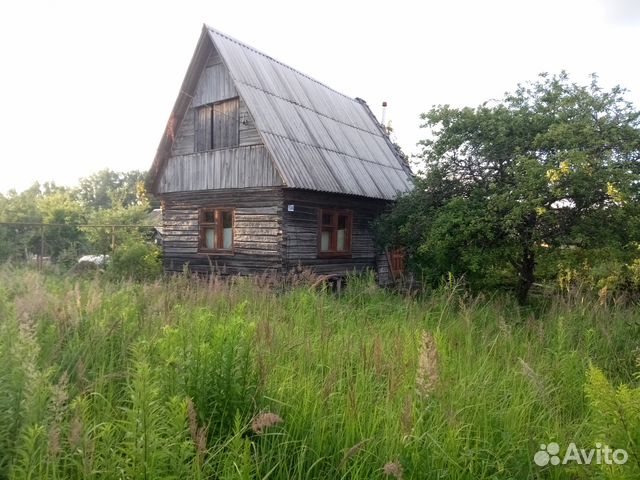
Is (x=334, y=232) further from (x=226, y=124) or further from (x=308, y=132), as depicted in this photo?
(x=226, y=124)

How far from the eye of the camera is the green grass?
180cm

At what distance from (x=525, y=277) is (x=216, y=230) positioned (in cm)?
898

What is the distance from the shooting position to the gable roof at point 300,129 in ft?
38.8

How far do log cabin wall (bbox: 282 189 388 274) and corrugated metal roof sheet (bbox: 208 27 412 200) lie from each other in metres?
0.58

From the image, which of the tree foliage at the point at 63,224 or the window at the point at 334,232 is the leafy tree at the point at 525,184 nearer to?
the window at the point at 334,232

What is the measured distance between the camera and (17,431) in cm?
194

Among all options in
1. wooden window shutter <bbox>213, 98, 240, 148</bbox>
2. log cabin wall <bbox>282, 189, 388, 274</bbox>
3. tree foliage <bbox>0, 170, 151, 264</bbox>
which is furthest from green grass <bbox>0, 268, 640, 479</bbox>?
tree foliage <bbox>0, 170, 151, 264</bbox>

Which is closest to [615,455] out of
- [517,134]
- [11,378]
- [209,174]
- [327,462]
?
[327,462]

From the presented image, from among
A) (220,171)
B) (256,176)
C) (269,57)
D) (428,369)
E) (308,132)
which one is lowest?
(428,369)

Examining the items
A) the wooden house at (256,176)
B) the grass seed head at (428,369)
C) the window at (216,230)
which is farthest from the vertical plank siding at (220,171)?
the grass seed head at (428,369)

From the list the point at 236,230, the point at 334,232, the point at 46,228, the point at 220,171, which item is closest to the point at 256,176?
the point at 220,171

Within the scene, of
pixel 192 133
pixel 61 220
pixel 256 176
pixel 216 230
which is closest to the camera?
pixel 256 176

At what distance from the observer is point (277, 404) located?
8.22 feet

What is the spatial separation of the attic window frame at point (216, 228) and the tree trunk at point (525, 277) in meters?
7.98
